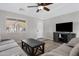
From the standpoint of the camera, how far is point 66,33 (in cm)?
134

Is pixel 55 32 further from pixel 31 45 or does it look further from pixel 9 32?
pixel 9 32

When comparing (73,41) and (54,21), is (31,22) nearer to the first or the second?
(54,21)

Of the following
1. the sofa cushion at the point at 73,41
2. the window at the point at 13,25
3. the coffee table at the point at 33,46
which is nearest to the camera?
the window at the point at 13,25

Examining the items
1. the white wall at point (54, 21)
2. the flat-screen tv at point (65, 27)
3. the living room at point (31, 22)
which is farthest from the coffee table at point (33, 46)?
the flat-screen tv at point (65, 27)

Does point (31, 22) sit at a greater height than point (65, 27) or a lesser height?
greater

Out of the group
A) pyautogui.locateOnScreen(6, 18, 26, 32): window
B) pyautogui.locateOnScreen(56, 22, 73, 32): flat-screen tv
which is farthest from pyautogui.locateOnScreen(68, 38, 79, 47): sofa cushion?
pyautogui.locateOnScreen(6, 18, 26, 32): window

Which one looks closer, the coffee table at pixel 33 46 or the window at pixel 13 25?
the window at pixel 13 25

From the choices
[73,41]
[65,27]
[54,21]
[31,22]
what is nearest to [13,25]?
[31,22]

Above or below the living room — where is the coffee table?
below

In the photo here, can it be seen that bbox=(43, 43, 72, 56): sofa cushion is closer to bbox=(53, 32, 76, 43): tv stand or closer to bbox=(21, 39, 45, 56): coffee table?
bbox=(53, 32, 76, 43): tv stand

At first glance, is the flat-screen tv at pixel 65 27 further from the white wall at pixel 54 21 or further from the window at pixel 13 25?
the window at pixel 13 25

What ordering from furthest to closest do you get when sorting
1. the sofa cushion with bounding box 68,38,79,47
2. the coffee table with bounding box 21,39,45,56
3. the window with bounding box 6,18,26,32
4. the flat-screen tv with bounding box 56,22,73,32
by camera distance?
1. the coffee table with bounding box 21,39,45,56
2. the sofa cushion with bounding box 68,38,79,47
3. the flat-screen tv with bounding box 56,22,73,32
4. the window with bounding box 6,18,26,32

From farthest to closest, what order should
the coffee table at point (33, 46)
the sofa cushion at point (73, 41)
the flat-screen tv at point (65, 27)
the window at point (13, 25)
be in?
the coffee table at point (33, 46) → the sofa cushion at point (73, 41) → the flat-screen tv at point (65, 27) → the window at point (13, 25)

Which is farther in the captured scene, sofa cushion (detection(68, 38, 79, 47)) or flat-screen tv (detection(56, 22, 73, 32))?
sofa cushion (detection(68, 38, 79, 47))
